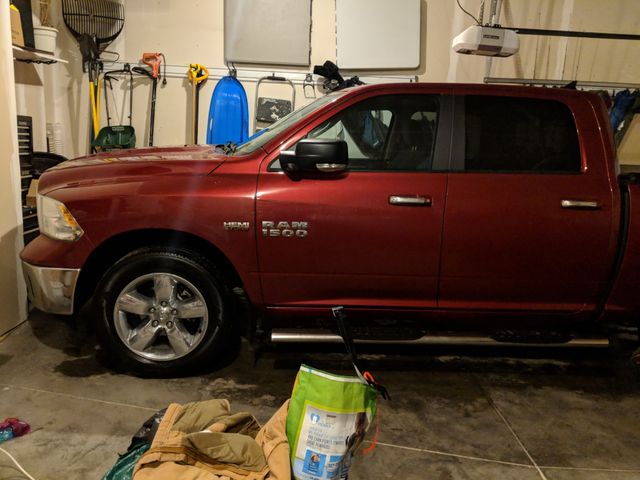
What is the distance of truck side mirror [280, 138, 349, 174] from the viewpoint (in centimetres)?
265

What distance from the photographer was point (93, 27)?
19.3ft

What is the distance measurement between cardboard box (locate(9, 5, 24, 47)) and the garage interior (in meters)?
0.06

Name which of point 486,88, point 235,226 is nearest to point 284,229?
point 235,226

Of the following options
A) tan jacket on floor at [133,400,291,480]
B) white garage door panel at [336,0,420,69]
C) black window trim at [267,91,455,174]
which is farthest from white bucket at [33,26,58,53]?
tan jacket on floor at [133,400,291,480]

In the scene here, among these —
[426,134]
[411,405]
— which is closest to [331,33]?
[426,134]

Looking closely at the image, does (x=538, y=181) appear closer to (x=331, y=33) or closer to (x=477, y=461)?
(x=477, y=461)

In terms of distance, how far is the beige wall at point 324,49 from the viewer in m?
6.05

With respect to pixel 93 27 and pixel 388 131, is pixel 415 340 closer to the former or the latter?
pixel 388 131

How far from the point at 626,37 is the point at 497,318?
4271mm

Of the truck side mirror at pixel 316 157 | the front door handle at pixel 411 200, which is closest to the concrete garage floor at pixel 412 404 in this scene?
the front door handle at pixel 411 200

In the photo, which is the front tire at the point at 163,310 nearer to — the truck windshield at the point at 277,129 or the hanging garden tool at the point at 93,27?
the truck windshield at the point at 277,129

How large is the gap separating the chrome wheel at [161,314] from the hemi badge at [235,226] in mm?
398

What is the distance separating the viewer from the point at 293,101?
625cm

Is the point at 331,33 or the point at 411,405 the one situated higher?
the point at 331,33
